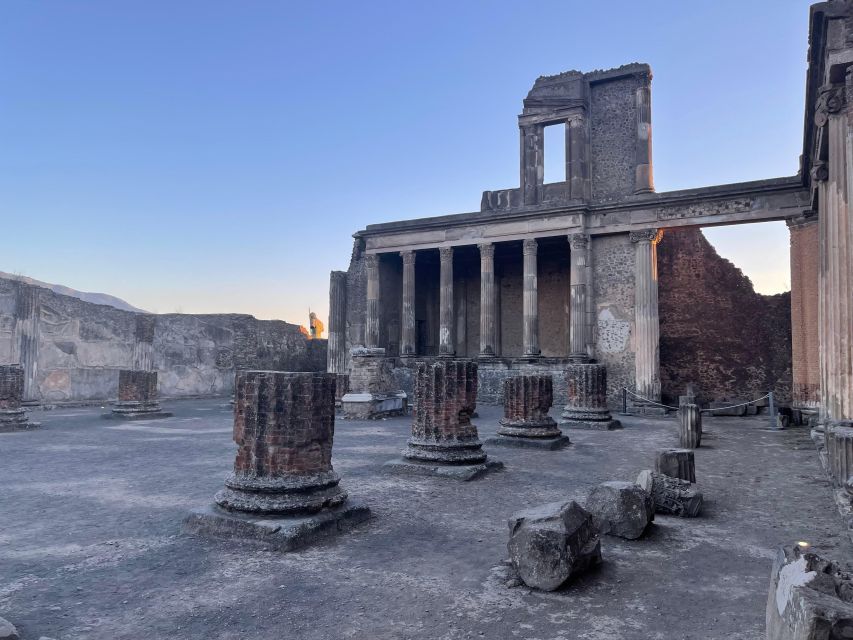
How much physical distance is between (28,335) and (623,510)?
50.0 ft

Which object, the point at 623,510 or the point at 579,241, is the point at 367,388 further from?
the point at 623,510

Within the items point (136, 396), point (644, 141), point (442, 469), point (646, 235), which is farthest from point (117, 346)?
point (644, 141)

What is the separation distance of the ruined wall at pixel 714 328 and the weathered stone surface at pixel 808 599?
16.9 m

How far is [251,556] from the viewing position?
11.2 feet

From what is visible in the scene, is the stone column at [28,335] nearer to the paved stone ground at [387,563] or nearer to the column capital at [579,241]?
the paved stone ground at [387,563]

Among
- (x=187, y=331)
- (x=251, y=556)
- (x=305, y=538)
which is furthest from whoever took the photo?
(x=187, y=331)

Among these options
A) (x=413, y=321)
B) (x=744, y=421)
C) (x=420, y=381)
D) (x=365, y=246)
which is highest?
(x=365, y=246)

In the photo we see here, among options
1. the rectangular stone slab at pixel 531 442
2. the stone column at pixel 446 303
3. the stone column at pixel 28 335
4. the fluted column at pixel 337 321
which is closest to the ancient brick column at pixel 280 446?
the rectangular stone slab at pixel 531 442

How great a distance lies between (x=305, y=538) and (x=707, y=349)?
18275mm

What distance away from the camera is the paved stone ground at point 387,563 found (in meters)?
2.54

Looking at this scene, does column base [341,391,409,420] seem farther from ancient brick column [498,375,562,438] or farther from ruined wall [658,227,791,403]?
ruined wall [658,227,791,403]

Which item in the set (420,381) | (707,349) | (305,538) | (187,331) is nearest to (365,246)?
(187,331)

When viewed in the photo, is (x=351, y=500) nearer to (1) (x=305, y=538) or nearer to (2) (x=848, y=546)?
(1) (x=305, y=538)

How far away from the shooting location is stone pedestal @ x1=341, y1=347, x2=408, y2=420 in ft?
39.6
